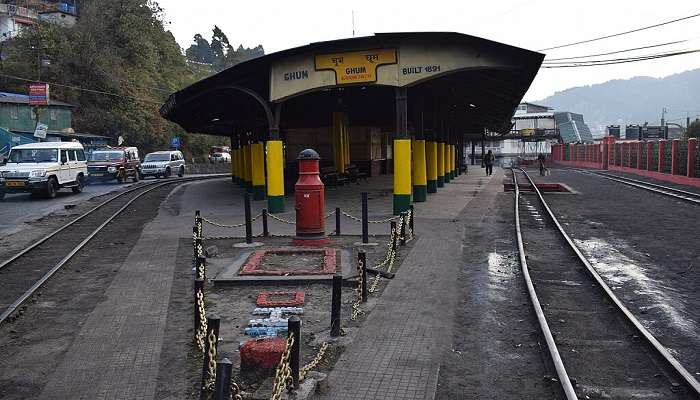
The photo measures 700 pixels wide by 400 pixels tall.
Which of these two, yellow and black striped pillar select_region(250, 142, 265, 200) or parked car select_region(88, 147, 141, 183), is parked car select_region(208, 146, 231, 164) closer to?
parked car select_region(88, 147, 141, 183)

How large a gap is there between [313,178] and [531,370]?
7.29m

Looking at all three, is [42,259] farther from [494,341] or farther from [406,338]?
[494,341]

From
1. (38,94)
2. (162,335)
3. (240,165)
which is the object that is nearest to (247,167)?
(240,165)

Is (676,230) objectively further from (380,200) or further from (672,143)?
(672,143)

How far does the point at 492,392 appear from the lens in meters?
5.28

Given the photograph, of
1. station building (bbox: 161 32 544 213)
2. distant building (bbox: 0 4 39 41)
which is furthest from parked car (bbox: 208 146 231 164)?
station building (bbox: 161 32 544 213)

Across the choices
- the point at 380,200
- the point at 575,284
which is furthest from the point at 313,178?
the point at 380,200

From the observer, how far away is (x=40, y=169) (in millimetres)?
23734

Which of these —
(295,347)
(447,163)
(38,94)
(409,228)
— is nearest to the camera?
(295,347)

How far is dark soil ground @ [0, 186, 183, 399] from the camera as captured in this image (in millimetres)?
5789

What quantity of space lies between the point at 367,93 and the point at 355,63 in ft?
19.8

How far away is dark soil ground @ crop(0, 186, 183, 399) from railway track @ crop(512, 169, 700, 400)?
4.92 metres

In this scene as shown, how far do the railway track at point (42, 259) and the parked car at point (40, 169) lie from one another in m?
4.92

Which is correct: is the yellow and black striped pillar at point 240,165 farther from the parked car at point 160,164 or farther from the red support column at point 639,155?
the red support column at point 639,155
